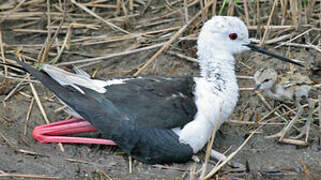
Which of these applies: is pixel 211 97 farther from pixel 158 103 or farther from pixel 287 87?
pixel 287 87

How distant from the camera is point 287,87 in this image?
5406mm

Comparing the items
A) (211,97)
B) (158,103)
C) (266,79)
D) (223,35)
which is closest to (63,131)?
(158,103)

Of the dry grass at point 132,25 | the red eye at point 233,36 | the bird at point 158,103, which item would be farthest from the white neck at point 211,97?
the dry grass at point 132,25

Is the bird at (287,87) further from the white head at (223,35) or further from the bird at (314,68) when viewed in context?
the bird at (314,68)

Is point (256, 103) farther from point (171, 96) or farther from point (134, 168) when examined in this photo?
point (134, 168)

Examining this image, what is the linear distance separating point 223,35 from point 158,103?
894 millimetres

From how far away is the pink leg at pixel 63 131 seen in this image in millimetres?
5422

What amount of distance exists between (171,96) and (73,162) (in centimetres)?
102

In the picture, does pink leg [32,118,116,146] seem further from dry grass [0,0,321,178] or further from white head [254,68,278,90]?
white head [254,68,278,90]

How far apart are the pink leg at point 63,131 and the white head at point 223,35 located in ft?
4.12

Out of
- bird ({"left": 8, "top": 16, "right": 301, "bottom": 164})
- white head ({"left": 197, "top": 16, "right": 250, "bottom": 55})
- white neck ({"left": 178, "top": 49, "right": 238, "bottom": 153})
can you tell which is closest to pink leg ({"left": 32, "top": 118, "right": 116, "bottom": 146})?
bird ({"left": 8, "top": 16, "right": 301, "bottom": 164})

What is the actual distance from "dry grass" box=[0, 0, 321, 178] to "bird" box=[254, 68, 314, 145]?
1098 millimetres

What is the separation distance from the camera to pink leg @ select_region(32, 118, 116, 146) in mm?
5422

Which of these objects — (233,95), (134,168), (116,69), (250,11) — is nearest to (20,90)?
(116,69)
